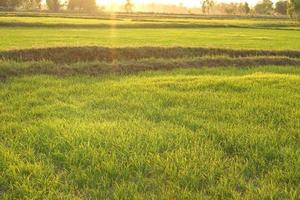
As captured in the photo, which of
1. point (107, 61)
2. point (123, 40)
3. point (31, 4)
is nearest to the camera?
point (107, 61)

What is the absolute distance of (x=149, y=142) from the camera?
17.0 feet

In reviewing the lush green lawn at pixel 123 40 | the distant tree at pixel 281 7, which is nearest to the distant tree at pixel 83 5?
the distant tree at pixel 281 7

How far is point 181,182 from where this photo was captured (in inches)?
161

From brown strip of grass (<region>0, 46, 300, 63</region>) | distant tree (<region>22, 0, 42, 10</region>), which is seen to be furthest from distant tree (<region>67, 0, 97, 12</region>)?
brown strip of grass (<region>0, 46, 300, 63</region>)

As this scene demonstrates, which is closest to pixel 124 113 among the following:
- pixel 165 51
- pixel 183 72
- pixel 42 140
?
pixel 42 140

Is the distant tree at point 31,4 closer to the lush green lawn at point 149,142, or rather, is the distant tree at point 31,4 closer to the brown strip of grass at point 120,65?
the brown strip of grass at point 120,65

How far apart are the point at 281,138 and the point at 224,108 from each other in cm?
172

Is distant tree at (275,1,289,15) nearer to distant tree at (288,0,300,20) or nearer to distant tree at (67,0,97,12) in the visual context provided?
distant tree at (288,0,300,20)

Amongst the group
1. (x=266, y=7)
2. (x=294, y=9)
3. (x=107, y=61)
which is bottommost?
(x=107, y=61)

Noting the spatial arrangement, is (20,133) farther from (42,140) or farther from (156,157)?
(156,157)

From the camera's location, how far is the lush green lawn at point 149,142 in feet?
13.2

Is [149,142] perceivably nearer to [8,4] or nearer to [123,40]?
[123,40]

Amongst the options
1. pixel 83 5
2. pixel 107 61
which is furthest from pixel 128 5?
pixel 107 61

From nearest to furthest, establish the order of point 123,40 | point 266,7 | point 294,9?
point 123,40
point 294,9
point 266,7
